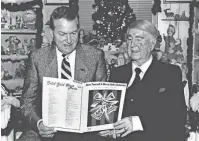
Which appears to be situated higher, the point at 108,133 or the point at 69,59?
the point at 69,59

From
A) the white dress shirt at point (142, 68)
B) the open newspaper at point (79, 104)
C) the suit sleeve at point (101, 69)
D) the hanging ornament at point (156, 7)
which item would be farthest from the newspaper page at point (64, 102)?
the hanging ornament at point (156, 7)

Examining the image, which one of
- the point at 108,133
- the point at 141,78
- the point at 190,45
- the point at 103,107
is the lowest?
the point at 108,133

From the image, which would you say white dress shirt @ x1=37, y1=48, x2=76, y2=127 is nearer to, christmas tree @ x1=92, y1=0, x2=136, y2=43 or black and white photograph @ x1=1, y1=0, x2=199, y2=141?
black and white photograph @ x1=1, y1=0, x2=199, y2=141

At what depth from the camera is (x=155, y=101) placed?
1.49 metres

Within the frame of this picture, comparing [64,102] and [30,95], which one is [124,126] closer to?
[64,102]

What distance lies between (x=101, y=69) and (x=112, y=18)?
0.24 meters

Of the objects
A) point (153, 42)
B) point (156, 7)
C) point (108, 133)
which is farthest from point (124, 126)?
point (156, 7)

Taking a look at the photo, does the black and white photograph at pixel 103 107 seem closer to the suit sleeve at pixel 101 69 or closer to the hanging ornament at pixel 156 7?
the suit sleeve at pixel 101 69

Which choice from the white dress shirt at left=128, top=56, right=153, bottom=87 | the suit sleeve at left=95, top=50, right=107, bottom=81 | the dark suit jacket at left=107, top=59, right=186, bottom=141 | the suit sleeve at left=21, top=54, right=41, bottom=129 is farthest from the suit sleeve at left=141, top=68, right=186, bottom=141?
the suit sleeve at left=21, top=54, right=41, bottom=129

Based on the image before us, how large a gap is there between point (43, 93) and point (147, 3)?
0.62 m

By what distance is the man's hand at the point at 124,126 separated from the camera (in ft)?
4.77

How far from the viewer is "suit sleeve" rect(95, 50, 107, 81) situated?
4.80ft

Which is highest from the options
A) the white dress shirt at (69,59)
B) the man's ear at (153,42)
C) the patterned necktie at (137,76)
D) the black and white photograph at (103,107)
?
the man's ear at (153,42)

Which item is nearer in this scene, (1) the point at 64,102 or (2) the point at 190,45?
(1) the point at 64,102
